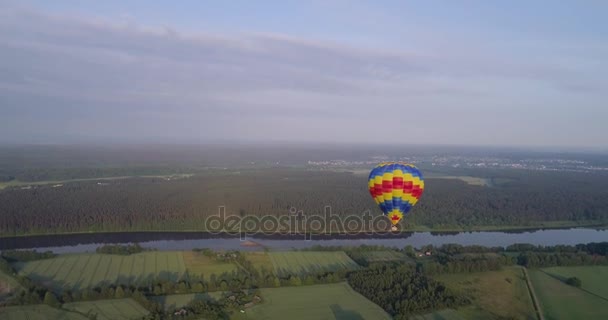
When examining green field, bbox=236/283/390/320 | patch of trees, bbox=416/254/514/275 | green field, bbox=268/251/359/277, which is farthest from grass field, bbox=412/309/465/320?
green field, bbox=268/251/359/277

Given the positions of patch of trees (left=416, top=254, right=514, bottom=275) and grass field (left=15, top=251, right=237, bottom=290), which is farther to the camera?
patch of trees (left=416, top=254, right=514, bottom=275)

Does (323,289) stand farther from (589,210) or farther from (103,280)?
(589,210)

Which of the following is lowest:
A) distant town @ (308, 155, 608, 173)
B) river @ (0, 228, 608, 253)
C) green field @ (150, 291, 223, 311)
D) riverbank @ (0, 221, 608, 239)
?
river @ (0, 228, 608, 253)

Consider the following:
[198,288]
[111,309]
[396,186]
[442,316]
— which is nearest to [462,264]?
[442,316]

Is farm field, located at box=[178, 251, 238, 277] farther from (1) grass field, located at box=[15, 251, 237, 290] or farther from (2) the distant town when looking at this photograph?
(2) the distant town

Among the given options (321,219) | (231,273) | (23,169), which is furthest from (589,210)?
(23,169)

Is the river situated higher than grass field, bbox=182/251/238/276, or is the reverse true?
grass field, bbox=182/251/238/276

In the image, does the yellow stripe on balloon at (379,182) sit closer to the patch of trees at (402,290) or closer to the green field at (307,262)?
the patch of trees at (402,290)

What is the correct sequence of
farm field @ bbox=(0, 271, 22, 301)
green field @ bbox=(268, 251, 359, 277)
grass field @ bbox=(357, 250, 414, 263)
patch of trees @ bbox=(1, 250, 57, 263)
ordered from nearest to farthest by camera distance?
farm field @ bbox=(0, 271, 22, 301) → green field @ bbox=(268, 251, 359, 277) → patch of trees @ bbox=(1, 250, 57, 263) → grass field @ bbox=(357, 250, 414, 263)
